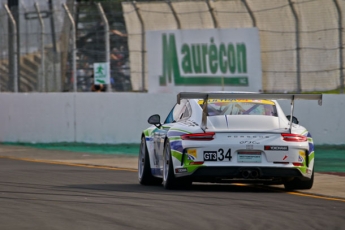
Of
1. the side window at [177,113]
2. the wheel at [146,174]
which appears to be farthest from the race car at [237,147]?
the wheel at [146,174]

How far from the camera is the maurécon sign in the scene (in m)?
23.0

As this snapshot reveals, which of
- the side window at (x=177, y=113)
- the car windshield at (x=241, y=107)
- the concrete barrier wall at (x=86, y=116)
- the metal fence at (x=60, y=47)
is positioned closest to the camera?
the car windshield at (x=241, y=107)

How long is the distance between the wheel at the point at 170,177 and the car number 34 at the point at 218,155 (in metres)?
0.39

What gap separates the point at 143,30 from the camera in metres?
23.4

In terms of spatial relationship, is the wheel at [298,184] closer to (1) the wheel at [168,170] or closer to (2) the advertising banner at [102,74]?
(1) the wheel at [168,170]

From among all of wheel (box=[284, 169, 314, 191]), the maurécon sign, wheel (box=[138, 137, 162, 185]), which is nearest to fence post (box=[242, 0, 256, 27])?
the maurécon sign

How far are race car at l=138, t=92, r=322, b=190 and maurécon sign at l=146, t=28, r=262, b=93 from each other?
10973 mm

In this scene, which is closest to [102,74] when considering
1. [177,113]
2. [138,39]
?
[138,39]

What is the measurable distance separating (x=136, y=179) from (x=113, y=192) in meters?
2.64

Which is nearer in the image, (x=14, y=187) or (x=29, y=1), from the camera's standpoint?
(x=14, y=187)

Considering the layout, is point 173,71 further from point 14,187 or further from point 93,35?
point 14,187

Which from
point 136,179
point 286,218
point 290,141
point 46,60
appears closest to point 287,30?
point 46,60

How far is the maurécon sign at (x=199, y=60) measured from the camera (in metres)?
23.0

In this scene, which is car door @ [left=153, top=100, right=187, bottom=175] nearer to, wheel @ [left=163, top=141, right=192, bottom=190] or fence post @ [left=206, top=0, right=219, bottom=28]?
wheel @ [left=163, top=141, right=192, bottom=190]
